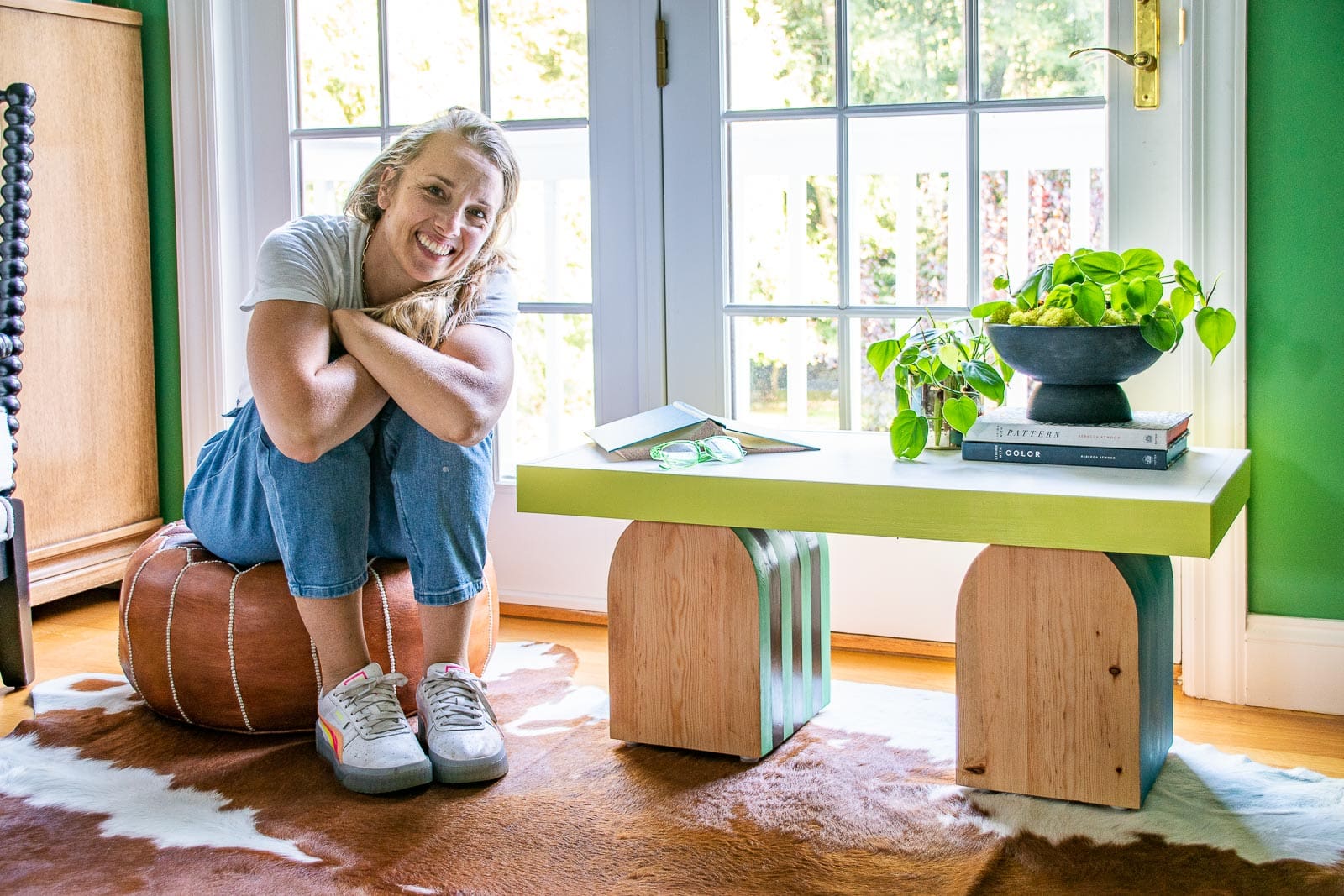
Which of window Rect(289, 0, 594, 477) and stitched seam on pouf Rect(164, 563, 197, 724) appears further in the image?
window Rect(289, 0, 594, 477)

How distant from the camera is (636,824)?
1.70 m

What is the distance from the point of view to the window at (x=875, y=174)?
2.30 m

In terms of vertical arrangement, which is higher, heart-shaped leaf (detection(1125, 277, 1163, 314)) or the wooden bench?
heart-shaped leaf (detection(1125, 277, 1163, 314))

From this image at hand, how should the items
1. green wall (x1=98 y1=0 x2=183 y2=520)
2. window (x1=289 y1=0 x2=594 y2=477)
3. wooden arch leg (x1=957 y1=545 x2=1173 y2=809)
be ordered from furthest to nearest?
green wall (x1=98 y1=0 x2=183 y2=520), window (x1=289 y1=0 x2=594 y2=477), wooden arch leg (x1=957 y1=545 x2=1173 y2=809)

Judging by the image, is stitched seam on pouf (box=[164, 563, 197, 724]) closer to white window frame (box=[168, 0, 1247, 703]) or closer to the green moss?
white window frame (box=[168, 0, 1247, 703])

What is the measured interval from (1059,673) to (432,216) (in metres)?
1.07

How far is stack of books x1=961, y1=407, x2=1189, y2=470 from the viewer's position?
70.0 inches

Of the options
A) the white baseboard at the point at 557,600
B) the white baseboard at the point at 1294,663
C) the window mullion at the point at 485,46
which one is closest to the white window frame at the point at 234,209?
the window mullion at the point at 485,46

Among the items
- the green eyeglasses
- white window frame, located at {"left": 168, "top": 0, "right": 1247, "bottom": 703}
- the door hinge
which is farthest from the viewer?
the door hinge

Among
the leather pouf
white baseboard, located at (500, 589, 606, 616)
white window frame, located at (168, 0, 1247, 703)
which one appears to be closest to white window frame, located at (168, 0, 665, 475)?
white window frame, located at (168, 0, 1247, 703)

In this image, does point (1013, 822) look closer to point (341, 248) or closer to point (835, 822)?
point (835, 822)

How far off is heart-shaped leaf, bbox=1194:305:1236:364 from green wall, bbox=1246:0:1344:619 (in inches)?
12.3

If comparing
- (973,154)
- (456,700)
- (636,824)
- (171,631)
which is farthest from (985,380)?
(171,631)

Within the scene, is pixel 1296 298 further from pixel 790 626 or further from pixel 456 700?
pixel 456 700
